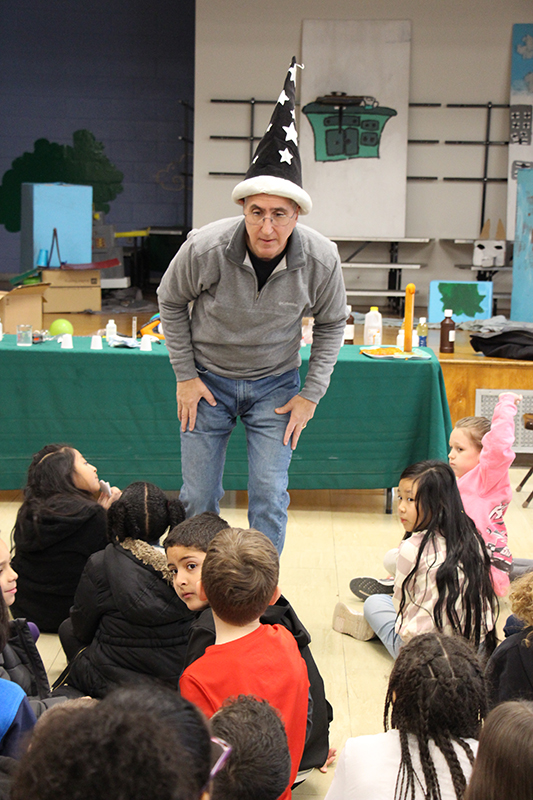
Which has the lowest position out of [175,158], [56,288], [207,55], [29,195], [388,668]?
[388,668]

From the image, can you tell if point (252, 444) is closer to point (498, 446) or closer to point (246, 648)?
point (498, 446)

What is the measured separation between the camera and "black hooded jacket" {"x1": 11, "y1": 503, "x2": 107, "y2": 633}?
2.42 m

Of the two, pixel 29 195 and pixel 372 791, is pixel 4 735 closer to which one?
pixel 372 791

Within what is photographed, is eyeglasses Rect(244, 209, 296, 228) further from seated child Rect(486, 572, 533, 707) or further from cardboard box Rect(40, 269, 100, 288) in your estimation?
cardboard box Rect(40, 269, 100, 288)

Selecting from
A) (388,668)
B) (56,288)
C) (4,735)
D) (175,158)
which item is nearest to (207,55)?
(175,158)

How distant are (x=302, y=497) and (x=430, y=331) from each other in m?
3.59

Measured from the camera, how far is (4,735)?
1283mm

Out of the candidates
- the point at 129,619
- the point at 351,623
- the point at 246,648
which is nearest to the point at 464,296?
the point at 351,623

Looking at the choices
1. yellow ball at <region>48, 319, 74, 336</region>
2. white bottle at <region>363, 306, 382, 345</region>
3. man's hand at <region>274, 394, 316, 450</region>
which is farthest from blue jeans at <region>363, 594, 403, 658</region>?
yellow ball at <region>48, 319, 74, 336</region>

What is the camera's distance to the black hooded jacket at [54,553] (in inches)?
95.1

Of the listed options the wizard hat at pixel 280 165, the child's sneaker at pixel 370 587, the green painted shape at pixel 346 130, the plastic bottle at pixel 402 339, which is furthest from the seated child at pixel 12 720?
the green painted shape at pixel 346 130

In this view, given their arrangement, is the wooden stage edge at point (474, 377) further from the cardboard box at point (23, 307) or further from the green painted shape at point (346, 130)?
the green painted shape at point (346, 130)

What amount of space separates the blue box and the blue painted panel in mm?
4766

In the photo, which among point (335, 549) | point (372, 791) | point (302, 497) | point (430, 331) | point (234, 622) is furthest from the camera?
point (430, 331)
